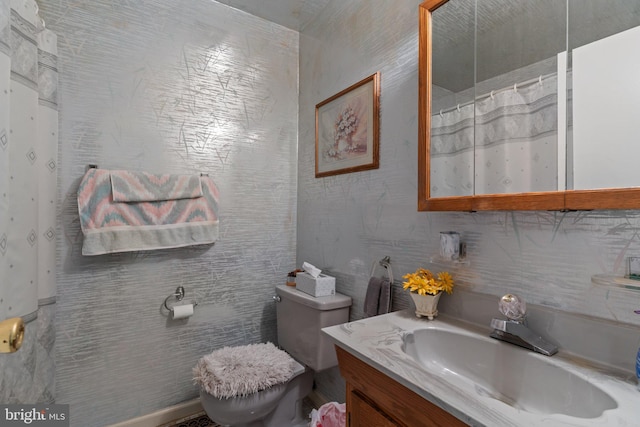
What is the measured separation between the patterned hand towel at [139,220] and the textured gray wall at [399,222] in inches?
24.7

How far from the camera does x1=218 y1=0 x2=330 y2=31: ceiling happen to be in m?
1.82

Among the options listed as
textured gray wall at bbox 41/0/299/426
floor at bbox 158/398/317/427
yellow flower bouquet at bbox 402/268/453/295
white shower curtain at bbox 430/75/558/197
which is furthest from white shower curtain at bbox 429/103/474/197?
floor at bbox 158/398/317/427

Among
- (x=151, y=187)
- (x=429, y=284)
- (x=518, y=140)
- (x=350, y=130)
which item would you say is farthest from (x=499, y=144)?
(x=151, y=187)

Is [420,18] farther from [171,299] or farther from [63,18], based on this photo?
[171,299]

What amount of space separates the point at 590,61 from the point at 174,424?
7.63 ft

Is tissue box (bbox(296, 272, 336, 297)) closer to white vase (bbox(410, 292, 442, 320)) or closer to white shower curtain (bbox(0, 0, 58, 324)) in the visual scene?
white vase (bbox(410, 292, 442, 320))

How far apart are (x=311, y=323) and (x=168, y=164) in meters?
1.17

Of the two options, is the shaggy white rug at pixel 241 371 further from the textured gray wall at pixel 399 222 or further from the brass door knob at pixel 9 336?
the brass door knob at pixel 9 336

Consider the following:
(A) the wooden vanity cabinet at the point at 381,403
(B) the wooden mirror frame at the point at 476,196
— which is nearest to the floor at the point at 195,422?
(A) the wooden vanity cabinet at the point at 381,403

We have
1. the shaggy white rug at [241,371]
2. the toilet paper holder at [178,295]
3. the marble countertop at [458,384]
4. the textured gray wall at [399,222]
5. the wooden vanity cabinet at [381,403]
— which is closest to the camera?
the marble countertop at [458,384]

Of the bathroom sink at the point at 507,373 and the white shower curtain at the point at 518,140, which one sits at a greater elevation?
the white shower curtain at the point at 518,140

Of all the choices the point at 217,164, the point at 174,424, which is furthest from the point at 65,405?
the point at 217,164

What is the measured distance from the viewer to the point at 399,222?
132 cm

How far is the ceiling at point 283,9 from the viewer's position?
182 cm
